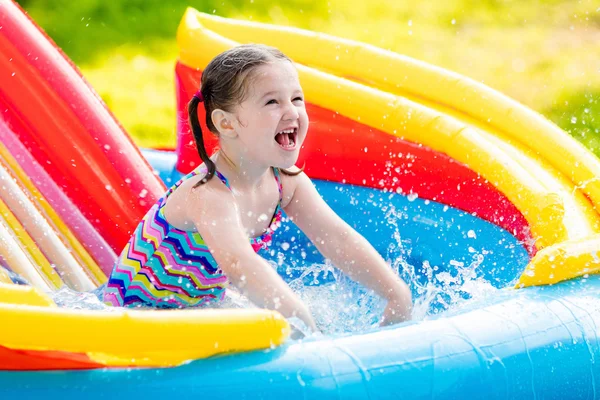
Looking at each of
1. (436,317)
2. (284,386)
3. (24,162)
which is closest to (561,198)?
(436,317)

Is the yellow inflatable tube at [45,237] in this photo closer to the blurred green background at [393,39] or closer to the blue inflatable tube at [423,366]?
the blue inflatable tube at [423,366]

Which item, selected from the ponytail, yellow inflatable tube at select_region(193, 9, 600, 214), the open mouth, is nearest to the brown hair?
the ponytail

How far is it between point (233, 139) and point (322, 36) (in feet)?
3.29

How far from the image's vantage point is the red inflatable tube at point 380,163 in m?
2.46

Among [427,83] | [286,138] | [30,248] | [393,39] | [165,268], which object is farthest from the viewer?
[393,39]

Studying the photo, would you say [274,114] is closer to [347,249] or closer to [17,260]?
[347,249]

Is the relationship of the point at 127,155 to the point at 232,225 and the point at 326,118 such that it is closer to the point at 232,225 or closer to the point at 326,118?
the point at 326,118

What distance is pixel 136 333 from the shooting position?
147 cm

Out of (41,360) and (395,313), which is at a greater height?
(395,313)

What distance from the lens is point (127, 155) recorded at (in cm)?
251

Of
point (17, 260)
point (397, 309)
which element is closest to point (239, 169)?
point (397, 309)

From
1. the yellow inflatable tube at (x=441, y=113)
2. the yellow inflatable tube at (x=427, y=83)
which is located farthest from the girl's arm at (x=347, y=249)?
the yellow inflatable tube at (x=427, y=83)

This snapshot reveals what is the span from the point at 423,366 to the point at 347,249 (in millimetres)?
525

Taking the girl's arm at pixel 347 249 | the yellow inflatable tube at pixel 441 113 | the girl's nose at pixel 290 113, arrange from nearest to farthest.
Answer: the girl's nose at pixel 290 113 < the girl's arm at pixel 347 249 < the yellow inflatable tube at pixel 441 113
